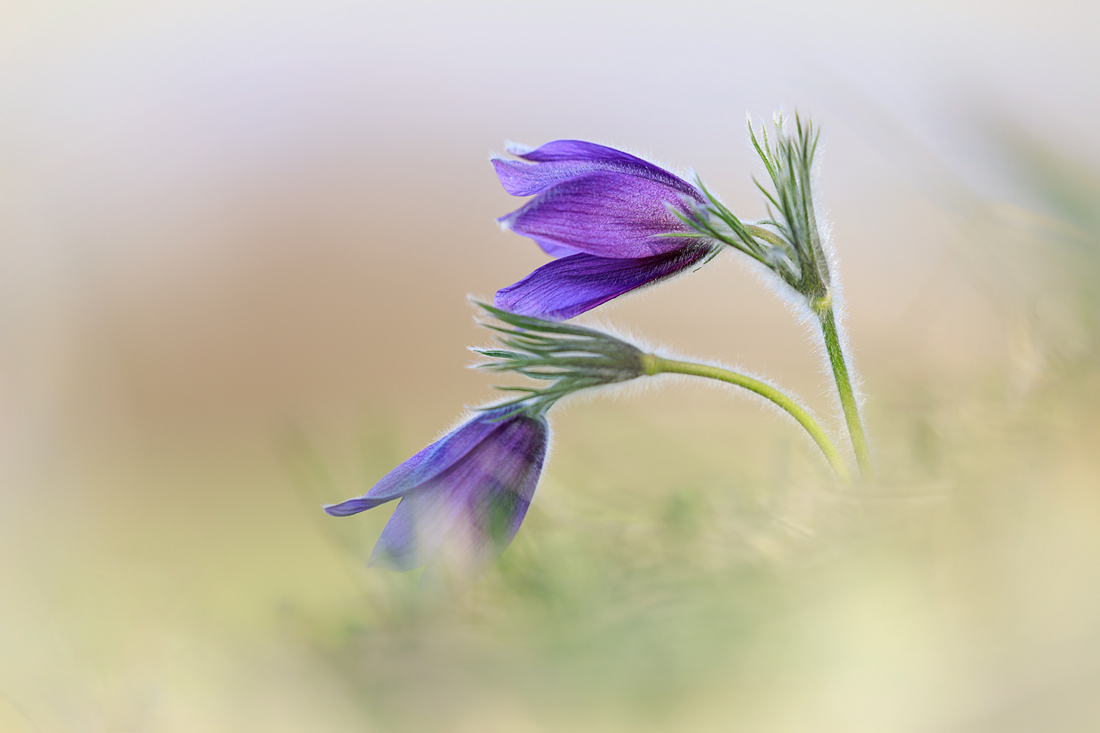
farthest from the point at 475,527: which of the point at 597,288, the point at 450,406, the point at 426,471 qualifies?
the point at 450,406

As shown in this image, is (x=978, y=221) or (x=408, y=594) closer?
(x=408, y=594)

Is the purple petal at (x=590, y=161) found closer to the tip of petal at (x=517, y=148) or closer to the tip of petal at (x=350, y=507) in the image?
the tip of petal at (x=517, y=148)

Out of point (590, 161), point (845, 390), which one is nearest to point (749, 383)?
point (845, 390)

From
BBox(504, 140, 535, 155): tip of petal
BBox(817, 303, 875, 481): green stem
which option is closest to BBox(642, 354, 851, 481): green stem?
BBox(817, 303, 875, 481): green stem

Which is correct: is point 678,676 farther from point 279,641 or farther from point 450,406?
point 450,406

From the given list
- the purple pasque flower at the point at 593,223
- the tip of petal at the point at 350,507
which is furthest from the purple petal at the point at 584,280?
the tip of petal at the point at 350,507

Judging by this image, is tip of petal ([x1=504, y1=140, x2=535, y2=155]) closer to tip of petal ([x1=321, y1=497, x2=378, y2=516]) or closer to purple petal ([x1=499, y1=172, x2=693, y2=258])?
purple petal ([x1=499, y1=172, x2=693, y2=258])

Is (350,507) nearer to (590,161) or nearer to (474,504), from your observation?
(474,504)
